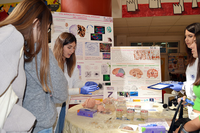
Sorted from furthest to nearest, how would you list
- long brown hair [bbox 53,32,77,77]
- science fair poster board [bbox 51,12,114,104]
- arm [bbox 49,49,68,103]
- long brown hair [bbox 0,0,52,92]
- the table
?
science fair poster board [bbox 51,12,114,104], long brown hair [bbox 53,32,77,77], the table, arm [bbox 49,49,68,103], long brown hair [bbox 0,0,52,92]

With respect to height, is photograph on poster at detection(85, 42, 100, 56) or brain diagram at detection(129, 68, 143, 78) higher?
photograph on poster at detection(85, 42, 100, 56)

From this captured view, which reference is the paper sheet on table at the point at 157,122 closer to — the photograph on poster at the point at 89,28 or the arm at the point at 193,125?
the arm at the point at 193,125

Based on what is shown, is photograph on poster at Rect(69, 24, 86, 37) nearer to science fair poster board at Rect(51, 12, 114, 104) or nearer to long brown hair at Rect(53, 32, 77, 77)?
science fair poster board at Rect(51, 12, 114, 104)

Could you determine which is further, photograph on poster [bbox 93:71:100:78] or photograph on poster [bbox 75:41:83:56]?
photograph on poster [bbox 93:71:100:78]

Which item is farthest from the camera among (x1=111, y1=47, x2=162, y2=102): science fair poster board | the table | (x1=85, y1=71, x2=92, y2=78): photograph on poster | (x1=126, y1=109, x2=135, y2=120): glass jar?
(x1=85, y1=71, x2=92, y2=78): photograph on poster

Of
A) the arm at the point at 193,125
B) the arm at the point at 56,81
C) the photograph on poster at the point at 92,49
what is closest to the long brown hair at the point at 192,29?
the arm at the point at 193,125

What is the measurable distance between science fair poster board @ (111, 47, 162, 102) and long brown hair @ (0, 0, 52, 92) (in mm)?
1513

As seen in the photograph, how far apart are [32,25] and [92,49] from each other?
82.1 inches

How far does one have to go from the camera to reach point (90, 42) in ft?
9.53

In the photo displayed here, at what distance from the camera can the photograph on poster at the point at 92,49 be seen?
2.89 metres

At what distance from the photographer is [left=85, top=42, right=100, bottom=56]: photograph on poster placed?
9.49 ft

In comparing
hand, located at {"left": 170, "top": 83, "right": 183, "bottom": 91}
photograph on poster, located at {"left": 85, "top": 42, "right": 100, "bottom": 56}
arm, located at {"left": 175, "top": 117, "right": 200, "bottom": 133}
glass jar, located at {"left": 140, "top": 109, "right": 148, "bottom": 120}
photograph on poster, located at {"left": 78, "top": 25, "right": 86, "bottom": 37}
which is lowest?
glass jar, located at {"left": 140, "top": 109, "right": 148, "bottom": 120}

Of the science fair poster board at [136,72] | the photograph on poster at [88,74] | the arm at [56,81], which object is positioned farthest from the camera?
the photograph on poster at [88,74]

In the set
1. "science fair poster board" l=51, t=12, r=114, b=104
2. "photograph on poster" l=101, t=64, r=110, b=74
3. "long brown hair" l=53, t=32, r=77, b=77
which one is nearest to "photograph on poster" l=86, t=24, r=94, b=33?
"science fair poster board" l=51, t=12, r=114, b=104
